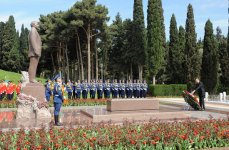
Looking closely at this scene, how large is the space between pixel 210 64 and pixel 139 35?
10.4 meters

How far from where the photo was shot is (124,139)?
22.3 feet

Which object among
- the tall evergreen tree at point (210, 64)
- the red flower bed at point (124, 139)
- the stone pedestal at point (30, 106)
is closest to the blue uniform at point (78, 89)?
the stone pedestal at point (30, 106)

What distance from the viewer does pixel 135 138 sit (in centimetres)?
662

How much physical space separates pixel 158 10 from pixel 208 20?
529 centimetres

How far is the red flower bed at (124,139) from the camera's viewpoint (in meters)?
6.45

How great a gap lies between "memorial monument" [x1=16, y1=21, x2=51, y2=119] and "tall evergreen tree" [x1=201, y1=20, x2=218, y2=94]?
23.0 meters

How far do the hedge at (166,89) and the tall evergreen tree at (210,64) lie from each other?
9.86ft

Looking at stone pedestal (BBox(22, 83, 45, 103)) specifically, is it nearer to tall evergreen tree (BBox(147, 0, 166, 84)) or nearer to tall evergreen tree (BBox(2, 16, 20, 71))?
tall evergreen tree (BBox(147, 0, 166, 84))

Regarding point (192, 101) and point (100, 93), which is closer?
point (192, 101)

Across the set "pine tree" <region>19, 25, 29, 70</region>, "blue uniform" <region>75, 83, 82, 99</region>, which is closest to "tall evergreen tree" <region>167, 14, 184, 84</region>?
"blue uniform" <region>75, 83, 82, 99</region>

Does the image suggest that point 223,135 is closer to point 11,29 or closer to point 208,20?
point 208,20

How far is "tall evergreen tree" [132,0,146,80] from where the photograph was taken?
3991 centimetres

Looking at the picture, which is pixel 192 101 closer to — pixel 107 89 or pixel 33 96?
pixel 33 96

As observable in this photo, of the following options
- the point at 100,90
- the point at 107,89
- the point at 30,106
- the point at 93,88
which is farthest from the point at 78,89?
the point at 30,106
